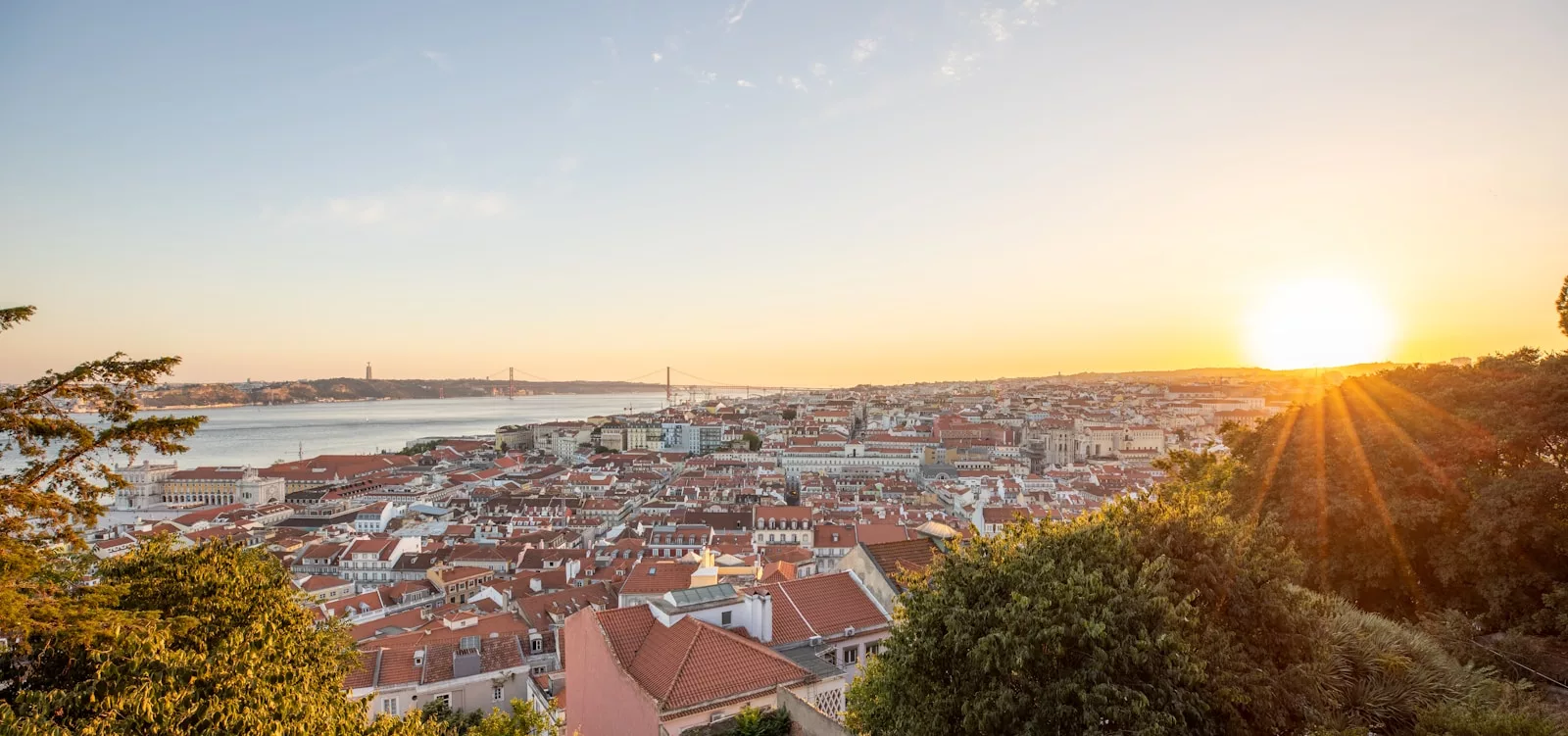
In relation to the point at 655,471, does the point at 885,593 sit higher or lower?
higher

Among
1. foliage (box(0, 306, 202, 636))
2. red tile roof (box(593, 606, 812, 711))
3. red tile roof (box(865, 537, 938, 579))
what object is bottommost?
red tile roof (box(593, 606, 812, 711))

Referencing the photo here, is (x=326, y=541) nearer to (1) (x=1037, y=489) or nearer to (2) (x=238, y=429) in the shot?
(1) (x=1037, y=489)

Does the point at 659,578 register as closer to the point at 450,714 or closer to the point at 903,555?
the point at 450,714

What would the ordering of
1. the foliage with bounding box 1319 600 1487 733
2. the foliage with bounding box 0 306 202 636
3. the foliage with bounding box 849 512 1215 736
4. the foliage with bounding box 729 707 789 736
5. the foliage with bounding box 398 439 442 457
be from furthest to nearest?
the foliage with bounding box 398 439 442 457
the foliage with bounding box 729 707 789 736
the foliage with bounding box 0 306 202 636
the foliage with bounding box 1319 600 1487 733
the foliage with bounding box 849 512 1215 736

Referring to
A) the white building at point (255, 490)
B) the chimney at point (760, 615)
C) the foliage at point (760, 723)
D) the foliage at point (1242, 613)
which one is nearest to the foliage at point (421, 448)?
the white building at point (255, 490)

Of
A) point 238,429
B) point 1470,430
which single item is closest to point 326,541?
point 1470,430

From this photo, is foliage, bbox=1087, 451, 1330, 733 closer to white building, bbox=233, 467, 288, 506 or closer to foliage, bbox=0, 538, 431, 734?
foliage, bbox=0, 538, 431, 734

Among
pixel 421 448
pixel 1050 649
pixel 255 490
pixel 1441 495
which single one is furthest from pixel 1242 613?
pixel 421 448

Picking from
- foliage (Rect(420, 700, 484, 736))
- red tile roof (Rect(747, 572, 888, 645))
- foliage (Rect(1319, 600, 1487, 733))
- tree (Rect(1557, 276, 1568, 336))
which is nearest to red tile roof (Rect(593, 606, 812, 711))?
red tile roof (Rect(747, 572, 888, 645))
